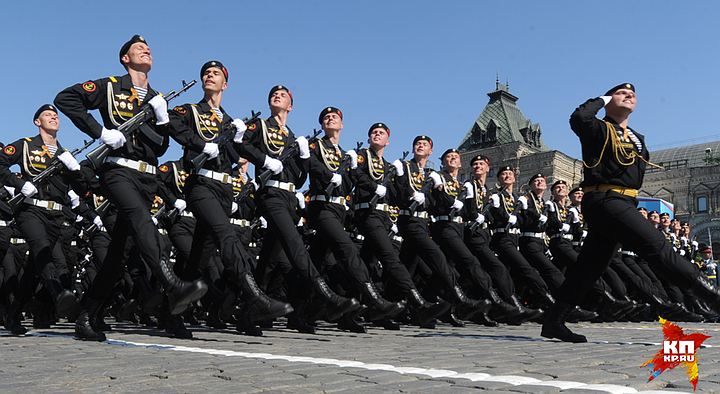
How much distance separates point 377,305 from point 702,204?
5713 cm

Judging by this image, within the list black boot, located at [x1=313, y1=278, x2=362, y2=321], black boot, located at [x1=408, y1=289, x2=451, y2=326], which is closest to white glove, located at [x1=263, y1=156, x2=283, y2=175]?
black boot, located at [x1=313, y1=278, x2=362, y2=321]

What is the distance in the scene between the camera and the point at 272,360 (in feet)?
14.1

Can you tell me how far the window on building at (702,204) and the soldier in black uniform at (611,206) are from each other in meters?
56.9

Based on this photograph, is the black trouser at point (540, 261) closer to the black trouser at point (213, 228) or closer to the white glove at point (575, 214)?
the white glove at point (575, 214)

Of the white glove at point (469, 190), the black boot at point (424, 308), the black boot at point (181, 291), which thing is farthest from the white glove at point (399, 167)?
the black boot at point (181, 291)

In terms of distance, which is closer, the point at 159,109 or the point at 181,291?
the point at 181,291

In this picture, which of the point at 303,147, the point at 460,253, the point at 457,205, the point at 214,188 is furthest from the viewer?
the point at 457,205

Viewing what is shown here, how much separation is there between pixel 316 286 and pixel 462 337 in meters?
1.47

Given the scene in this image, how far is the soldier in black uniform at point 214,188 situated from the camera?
5.79 meters

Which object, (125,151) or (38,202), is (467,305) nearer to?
(125,151)

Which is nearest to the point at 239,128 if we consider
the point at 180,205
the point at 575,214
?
the point at 180,205

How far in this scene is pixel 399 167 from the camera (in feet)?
29.9

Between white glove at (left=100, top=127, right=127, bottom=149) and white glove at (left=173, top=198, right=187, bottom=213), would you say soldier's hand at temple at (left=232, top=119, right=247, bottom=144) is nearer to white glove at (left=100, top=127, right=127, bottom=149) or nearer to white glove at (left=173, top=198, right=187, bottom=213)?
white glove at (left=100, top=127, right=127, bottom=149)

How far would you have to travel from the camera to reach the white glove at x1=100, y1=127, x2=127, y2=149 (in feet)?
18.1
